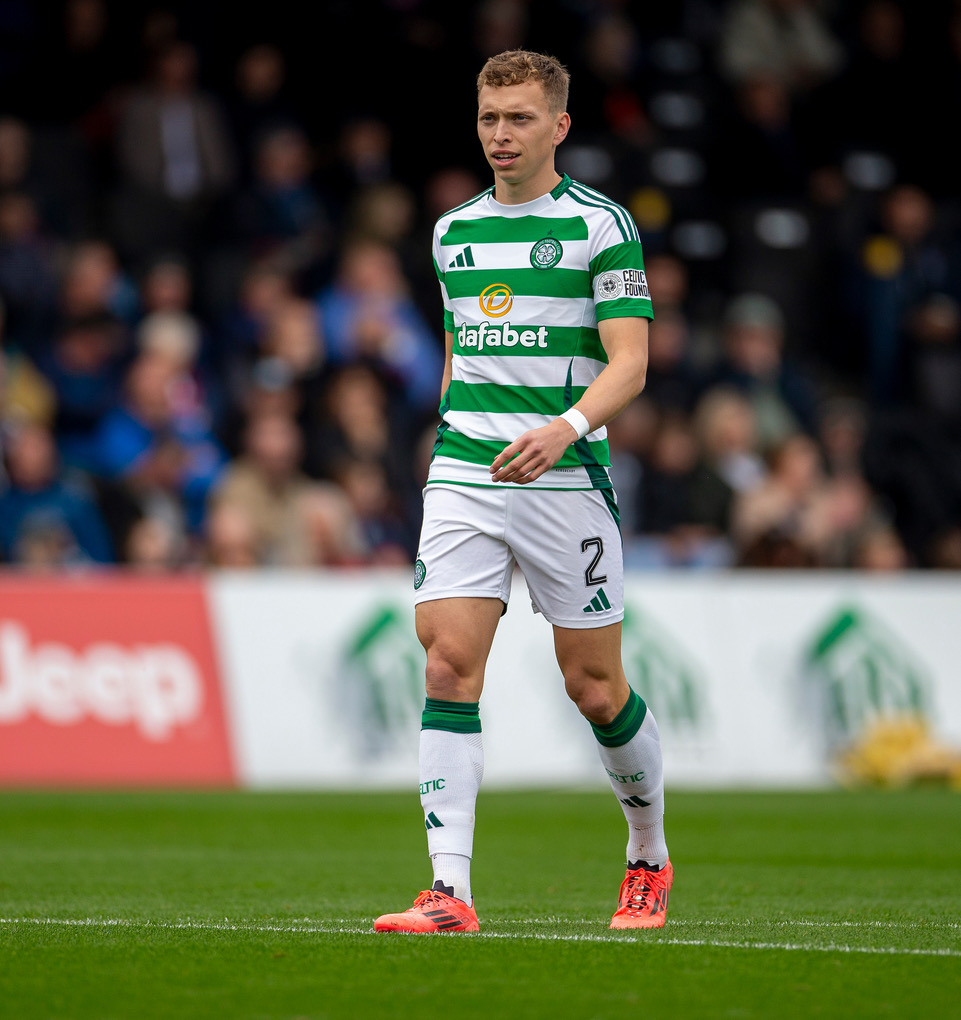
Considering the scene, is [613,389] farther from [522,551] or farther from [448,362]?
[448,362]

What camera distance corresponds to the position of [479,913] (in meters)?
6.00

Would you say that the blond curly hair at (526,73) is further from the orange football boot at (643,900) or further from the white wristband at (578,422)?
the orange football boot at (643,900)

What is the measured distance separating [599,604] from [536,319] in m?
0.89

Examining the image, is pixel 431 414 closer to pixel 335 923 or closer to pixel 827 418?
pixel 827 418

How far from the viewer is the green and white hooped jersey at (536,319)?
5.56 metres

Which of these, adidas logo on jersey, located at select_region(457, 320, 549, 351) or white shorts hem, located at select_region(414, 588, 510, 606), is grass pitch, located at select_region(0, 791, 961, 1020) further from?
adidas logo on jersey, located at select_region(457, 320, 549, 351)

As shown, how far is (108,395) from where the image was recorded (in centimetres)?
1370

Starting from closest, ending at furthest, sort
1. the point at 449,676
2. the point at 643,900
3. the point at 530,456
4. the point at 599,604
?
the point at 530,456
the point at 449,676
the point at 599,604
the point at 643,900

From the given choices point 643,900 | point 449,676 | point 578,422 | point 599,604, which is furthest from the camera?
point 643,900

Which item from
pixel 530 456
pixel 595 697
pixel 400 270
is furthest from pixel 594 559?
pixel 400 270

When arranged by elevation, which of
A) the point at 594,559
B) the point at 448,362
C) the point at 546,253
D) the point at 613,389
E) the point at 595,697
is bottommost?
the point at 595,697

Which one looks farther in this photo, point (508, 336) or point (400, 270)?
point (400, 270)

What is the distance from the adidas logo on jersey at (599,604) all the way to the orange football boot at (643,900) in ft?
2.86

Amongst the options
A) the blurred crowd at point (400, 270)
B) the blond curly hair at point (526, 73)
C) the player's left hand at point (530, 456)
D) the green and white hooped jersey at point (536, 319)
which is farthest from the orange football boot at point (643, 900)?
the blurred crowd at point (400, 270)
